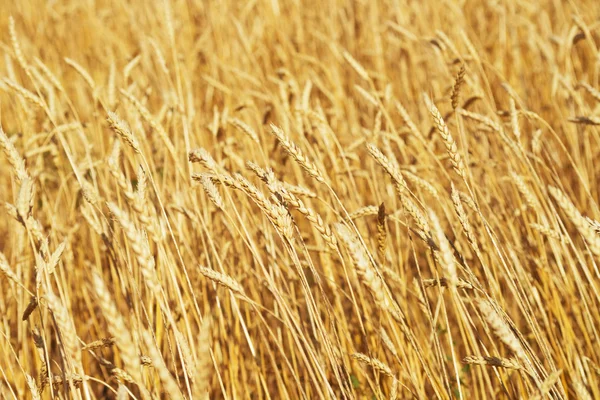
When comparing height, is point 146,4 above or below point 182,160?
above

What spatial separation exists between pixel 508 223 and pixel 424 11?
215 cm

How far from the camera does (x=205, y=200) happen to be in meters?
1.52

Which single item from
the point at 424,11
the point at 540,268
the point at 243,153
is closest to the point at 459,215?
the point at 540,268

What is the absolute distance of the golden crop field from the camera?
911 millimetres

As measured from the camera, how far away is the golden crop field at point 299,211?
0.91m

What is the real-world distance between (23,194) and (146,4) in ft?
9.23

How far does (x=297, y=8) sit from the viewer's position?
3.32 metres

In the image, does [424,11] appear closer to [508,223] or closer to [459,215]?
[508,223]

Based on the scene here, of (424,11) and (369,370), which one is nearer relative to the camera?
(369,370)

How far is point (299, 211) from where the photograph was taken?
1.09 metres

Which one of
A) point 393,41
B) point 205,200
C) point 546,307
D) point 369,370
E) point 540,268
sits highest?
point 393,41

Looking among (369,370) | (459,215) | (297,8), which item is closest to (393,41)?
(297,8)

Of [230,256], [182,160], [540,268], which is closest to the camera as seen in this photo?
[540,268]

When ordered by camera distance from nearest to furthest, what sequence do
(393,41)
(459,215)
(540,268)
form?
(459,215), (540,268), (393,41)
